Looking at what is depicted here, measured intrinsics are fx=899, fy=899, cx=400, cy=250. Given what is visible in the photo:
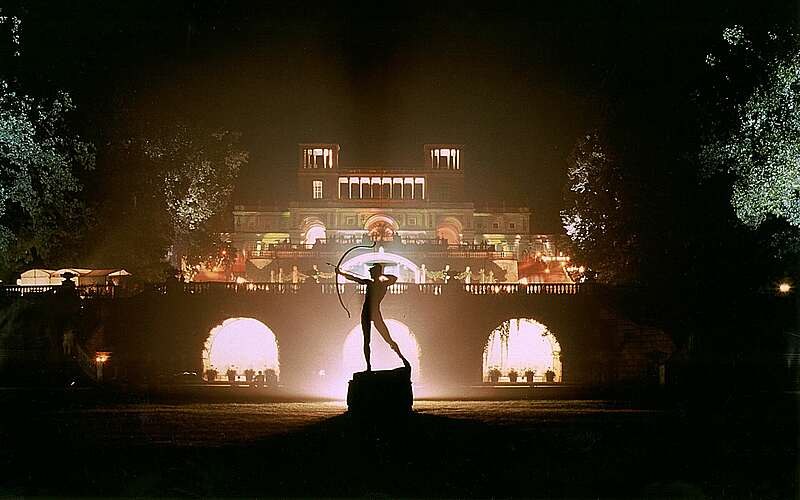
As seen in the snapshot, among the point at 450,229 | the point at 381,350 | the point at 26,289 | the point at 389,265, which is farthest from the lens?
the point at 450,229

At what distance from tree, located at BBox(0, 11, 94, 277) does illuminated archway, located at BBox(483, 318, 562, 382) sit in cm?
1791

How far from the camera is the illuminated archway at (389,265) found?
5806 cm

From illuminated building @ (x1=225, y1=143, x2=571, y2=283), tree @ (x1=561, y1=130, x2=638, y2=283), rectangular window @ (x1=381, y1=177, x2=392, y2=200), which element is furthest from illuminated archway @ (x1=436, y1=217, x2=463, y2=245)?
tree @ (x1=561, y1=130, x2=638, y2=283)

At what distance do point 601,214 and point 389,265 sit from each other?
68.0ft

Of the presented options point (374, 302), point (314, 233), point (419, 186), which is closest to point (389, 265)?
point (314, 233)

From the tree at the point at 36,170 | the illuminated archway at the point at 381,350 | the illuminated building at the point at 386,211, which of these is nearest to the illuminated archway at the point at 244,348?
the illuminated archway at the point at 381,350

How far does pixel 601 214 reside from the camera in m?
39.3

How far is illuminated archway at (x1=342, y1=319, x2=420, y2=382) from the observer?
38719 mm

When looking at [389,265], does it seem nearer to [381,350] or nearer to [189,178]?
[381,350]

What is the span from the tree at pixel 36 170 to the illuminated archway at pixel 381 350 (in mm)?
13385

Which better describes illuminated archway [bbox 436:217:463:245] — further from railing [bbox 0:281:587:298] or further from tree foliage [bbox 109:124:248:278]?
railing [bbox 0:281:587:298]

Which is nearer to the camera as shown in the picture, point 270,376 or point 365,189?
point 270,376

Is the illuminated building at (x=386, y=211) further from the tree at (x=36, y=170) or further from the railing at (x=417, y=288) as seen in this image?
the tree at (x=36, y=170)

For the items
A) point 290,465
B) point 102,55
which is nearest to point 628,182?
point 102,55
